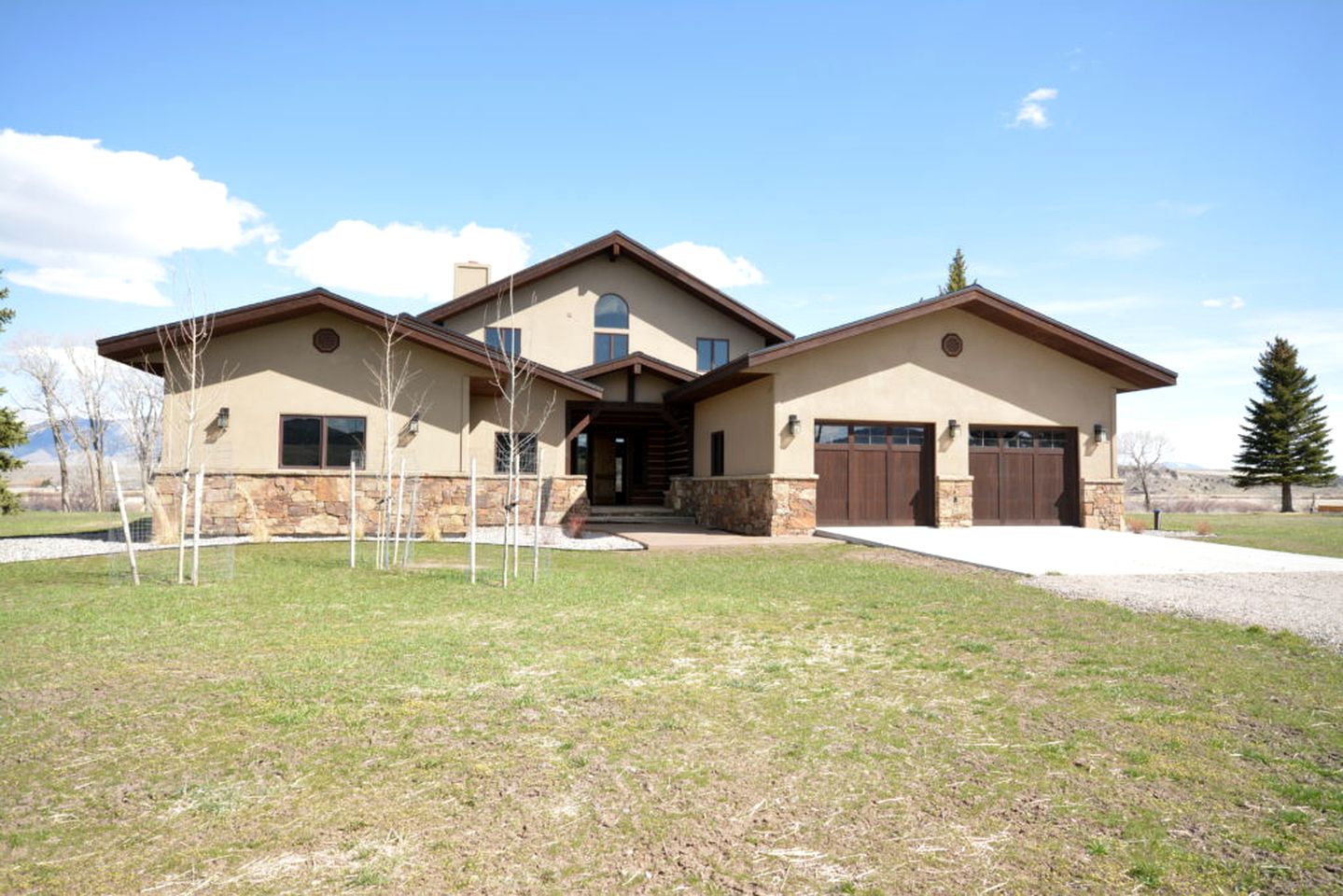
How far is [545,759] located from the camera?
416 cm

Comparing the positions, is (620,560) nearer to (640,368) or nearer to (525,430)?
(525,430)

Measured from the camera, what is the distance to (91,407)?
138 feet

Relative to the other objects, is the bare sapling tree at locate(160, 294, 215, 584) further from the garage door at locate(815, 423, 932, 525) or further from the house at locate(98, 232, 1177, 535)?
the garage door at locate(815, 423, 932, 525)

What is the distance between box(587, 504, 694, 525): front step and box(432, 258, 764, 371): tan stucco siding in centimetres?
458

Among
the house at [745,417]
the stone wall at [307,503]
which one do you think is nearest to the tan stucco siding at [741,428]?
the house at [745,417]

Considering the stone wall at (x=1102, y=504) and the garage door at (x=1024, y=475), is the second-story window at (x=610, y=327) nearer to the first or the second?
the garage door at (x=1024, y=475)

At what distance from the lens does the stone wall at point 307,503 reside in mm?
16531

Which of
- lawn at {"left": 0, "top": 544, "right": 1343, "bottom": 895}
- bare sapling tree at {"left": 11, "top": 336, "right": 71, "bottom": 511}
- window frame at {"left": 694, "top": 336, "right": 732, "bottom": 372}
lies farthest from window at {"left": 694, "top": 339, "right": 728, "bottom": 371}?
bare sapling tree at {"left": 11, "top": 336, "right": 71, "bottom": 511}

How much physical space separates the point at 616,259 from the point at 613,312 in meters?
1.65

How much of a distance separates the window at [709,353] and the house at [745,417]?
2924 mm

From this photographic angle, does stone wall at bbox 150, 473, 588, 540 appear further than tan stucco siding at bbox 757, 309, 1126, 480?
No

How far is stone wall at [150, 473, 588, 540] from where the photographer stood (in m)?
16.5

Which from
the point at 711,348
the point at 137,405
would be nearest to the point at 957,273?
the point at 711,348

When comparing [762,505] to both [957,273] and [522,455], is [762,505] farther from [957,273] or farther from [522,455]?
[957,273]
